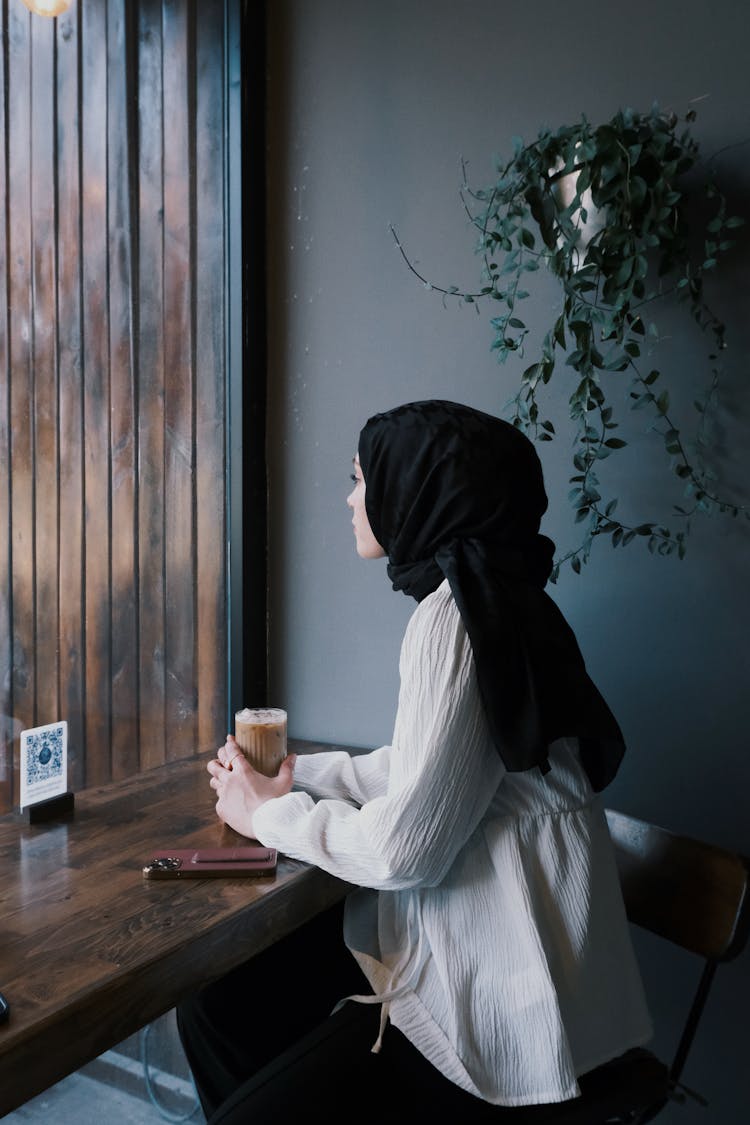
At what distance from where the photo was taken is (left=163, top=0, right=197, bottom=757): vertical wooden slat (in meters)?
2.04

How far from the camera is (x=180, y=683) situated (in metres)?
2.13

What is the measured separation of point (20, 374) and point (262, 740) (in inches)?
30.1

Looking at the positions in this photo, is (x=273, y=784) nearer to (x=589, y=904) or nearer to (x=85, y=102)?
(x=589, y=904)

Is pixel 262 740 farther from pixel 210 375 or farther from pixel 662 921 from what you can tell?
pixel 210 375

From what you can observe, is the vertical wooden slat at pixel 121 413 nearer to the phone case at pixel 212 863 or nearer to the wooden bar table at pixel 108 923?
the wooden bar table at pixel 108 923

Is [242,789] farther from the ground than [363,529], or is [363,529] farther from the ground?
[363,529]

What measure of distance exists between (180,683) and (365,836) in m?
1.00

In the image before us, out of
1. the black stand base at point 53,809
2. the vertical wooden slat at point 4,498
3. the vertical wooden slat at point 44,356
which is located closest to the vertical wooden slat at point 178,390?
the vertical wooden slat at point 44,356

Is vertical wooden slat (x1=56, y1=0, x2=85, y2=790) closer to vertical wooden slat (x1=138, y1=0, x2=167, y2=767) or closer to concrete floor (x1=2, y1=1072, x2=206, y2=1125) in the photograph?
vertical wooden slat (x1=138, y1=0, x2=167, y2=767)

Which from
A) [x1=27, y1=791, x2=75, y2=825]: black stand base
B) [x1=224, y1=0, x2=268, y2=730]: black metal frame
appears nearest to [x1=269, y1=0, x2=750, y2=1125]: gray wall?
[x1=224, y1=0, x2=268, y2=730]: black metal frame

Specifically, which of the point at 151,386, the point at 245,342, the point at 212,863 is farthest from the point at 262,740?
the point at 245,342

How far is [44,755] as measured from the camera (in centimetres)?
147

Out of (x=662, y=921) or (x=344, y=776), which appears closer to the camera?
(x=662, y=921)

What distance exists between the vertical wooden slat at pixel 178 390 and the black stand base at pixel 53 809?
60 cm
